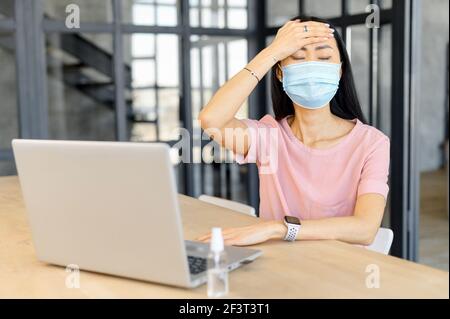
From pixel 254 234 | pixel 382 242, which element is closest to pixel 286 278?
pixel 254 234

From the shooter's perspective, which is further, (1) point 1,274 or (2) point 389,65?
(2) point 389,65

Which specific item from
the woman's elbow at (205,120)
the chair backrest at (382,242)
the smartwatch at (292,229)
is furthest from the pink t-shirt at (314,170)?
the smartwatch at (292,229)

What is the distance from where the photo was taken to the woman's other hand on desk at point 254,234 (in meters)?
1.48

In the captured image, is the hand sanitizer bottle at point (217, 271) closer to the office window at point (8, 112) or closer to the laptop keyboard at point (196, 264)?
the laptop keyboard at point (196, 264)

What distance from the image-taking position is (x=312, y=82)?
187cm

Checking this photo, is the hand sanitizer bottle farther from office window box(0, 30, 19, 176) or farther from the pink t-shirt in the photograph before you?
office window box(0, 30, 19, 176)

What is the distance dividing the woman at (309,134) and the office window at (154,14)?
6.73ft

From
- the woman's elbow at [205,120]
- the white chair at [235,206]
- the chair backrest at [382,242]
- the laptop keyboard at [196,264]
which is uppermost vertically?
the woman's elbow at [205,120]

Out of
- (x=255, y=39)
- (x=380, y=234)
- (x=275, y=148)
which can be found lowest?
(x=380, y=234)

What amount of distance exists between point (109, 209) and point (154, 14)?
313 cm
